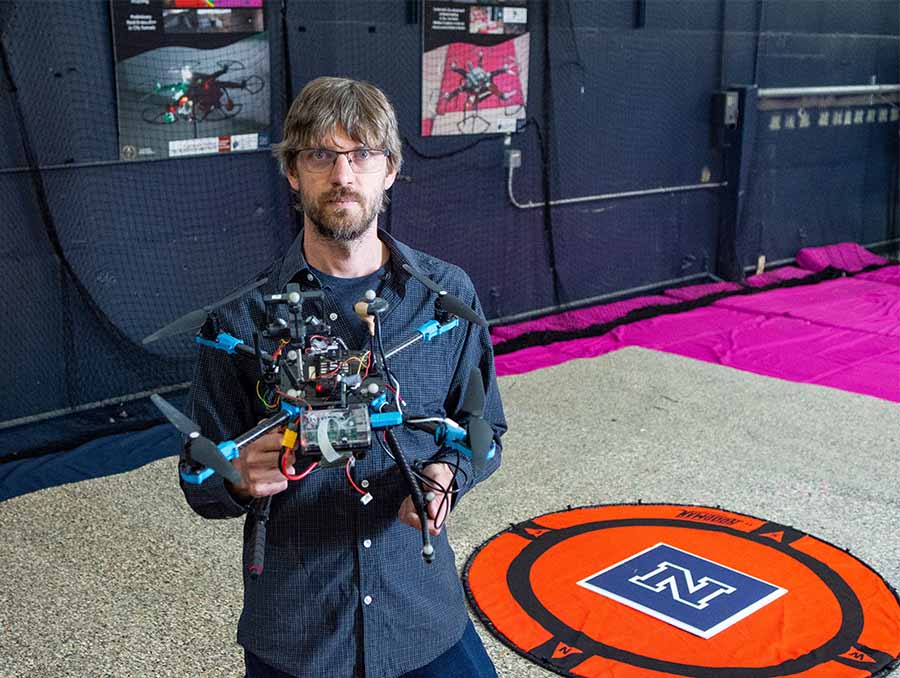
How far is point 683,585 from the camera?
369 cm

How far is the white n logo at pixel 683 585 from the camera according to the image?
3.62m

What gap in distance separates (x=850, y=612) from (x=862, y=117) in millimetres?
7244

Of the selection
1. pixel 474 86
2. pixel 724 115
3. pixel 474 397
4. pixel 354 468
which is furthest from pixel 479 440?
pixel 724 115

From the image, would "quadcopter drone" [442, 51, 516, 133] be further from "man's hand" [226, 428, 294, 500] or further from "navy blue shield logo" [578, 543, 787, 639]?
"man's hand" [226, 428, 294, 500]

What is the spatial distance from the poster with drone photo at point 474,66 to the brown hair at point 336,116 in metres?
4.72

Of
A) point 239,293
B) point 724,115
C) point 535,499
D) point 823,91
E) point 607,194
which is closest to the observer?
point 239,293

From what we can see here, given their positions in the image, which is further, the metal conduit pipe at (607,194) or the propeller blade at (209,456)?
the metal conduit pipe at (607,194)

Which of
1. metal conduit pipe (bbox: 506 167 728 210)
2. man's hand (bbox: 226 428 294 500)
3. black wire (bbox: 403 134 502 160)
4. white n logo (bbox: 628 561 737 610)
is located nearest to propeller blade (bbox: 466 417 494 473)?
man's hand (bbox: 226 428 294 500)


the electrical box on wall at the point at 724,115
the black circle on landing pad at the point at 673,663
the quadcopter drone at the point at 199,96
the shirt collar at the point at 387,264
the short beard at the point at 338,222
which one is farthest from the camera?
the electrical box on wall at the point at 724,115

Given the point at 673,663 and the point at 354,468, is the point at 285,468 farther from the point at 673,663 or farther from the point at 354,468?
the point at 673,663

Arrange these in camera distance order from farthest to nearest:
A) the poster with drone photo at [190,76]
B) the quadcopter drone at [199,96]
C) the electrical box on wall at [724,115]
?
1. the electrical box on wall at [724,115]
2. the quadcopter drone at [199,96]
3. the poster with drone photo at [190,76]

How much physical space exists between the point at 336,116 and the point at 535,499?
2856 millimetres

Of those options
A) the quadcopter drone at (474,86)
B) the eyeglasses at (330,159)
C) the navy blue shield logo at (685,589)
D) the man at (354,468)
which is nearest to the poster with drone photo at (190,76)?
the quadcopter drone at (474,86)

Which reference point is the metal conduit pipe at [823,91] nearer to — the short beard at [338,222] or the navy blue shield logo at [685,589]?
the navy blue shield logo at [685,589]
